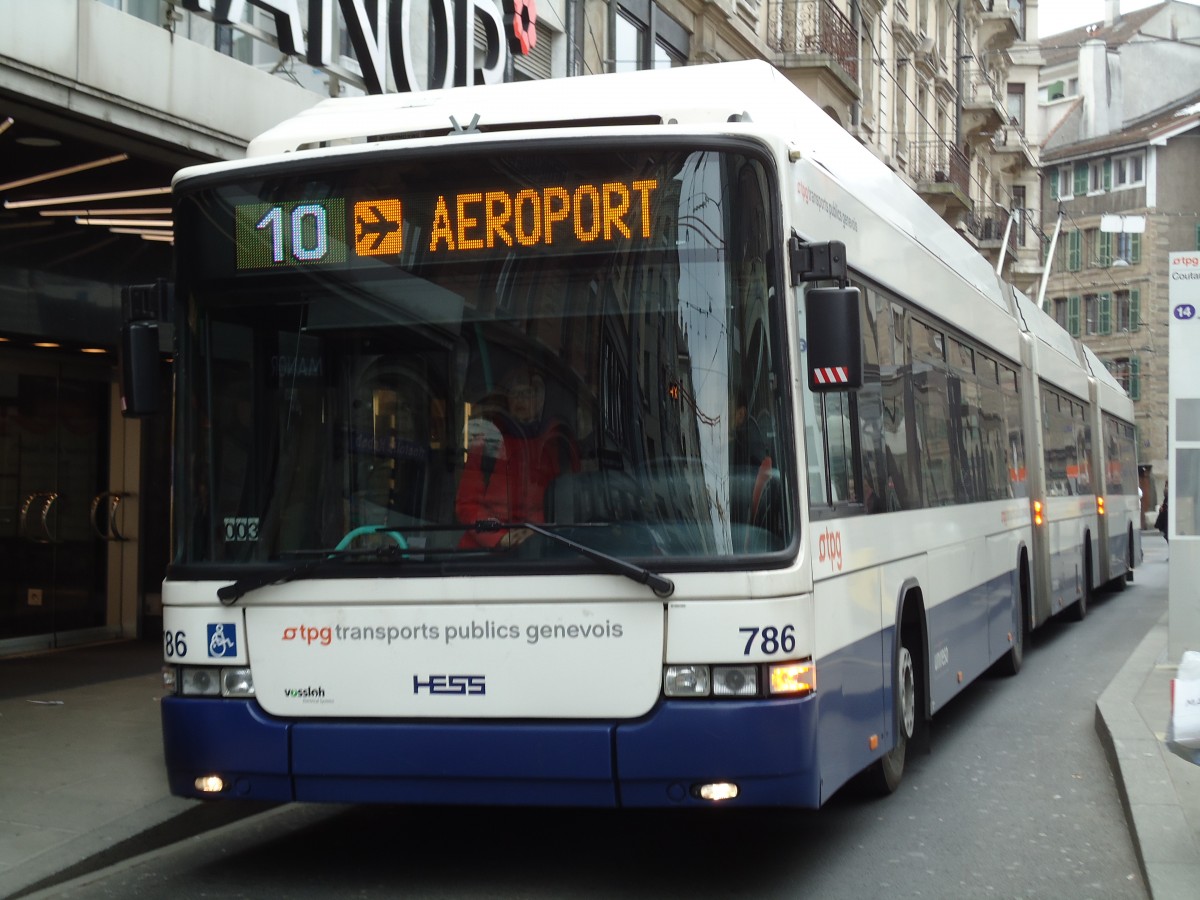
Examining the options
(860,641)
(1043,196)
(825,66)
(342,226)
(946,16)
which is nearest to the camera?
(342,226)

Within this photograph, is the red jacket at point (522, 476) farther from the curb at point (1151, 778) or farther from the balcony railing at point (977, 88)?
the balcony railing at point (977, 88)

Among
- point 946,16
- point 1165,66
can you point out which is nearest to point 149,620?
point 946,16

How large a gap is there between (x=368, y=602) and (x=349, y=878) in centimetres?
123

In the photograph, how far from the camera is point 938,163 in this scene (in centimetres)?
3716

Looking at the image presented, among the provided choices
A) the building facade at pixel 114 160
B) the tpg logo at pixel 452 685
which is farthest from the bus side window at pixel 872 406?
the building facade at pixel 114 160

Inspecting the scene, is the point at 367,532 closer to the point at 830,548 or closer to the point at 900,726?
the point at 830,548

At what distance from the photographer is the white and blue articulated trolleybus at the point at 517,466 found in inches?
224

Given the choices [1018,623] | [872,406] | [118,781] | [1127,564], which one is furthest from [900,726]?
[1127,564]

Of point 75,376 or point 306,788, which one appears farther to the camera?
point 75,376

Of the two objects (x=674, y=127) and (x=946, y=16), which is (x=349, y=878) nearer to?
(x=674, y=127)

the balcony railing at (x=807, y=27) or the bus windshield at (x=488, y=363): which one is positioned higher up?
the balcony railing at (x=807, y=27)

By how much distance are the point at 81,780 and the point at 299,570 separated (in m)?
2.64

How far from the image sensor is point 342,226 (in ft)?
19.9

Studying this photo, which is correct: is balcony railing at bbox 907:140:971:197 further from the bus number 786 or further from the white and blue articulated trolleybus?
the bus number 786
